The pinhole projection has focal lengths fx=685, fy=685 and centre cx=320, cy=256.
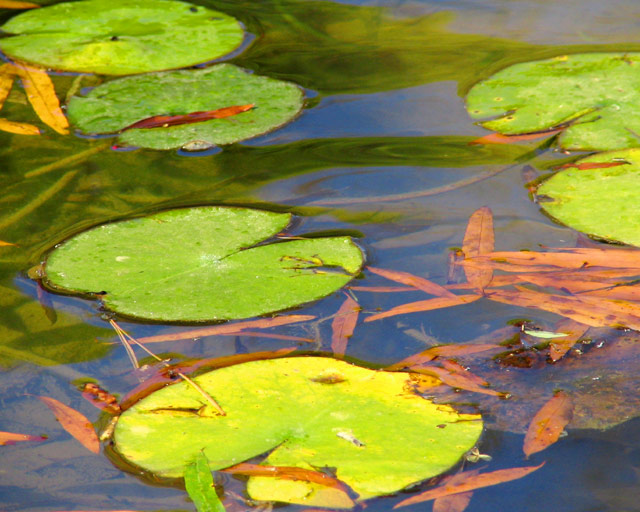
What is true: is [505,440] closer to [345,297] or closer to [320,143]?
[345,297]

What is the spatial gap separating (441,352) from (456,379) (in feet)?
0.32

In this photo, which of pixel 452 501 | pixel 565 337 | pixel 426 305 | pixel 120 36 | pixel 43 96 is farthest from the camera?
pixel 120 36

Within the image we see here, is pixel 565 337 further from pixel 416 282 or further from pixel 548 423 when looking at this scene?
pixel 416 282

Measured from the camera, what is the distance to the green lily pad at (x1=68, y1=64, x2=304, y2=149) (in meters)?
2.51

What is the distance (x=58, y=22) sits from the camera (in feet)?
11.0

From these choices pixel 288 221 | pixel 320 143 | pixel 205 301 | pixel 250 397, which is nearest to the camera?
pixel 250 397

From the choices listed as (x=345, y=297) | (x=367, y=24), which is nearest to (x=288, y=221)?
(x=345, y=297)

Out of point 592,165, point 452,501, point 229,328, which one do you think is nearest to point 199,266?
point 229,328

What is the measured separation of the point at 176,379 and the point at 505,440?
73 centimetres

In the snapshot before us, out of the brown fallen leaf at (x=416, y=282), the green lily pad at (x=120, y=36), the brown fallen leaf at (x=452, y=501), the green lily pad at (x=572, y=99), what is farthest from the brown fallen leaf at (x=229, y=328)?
the green lily pad at (x=120, y=36)

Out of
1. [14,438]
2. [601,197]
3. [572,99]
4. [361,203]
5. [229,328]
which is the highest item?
[572,99]

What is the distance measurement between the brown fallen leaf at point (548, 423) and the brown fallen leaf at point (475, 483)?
2.1 inches

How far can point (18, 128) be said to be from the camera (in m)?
2.62

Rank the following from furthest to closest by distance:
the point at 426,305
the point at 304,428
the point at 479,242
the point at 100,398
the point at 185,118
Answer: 1. the point at 185,118
2. the point at 479,242
3. the point at 426,305
4. the point at 100,398
5. the point at 304,428
